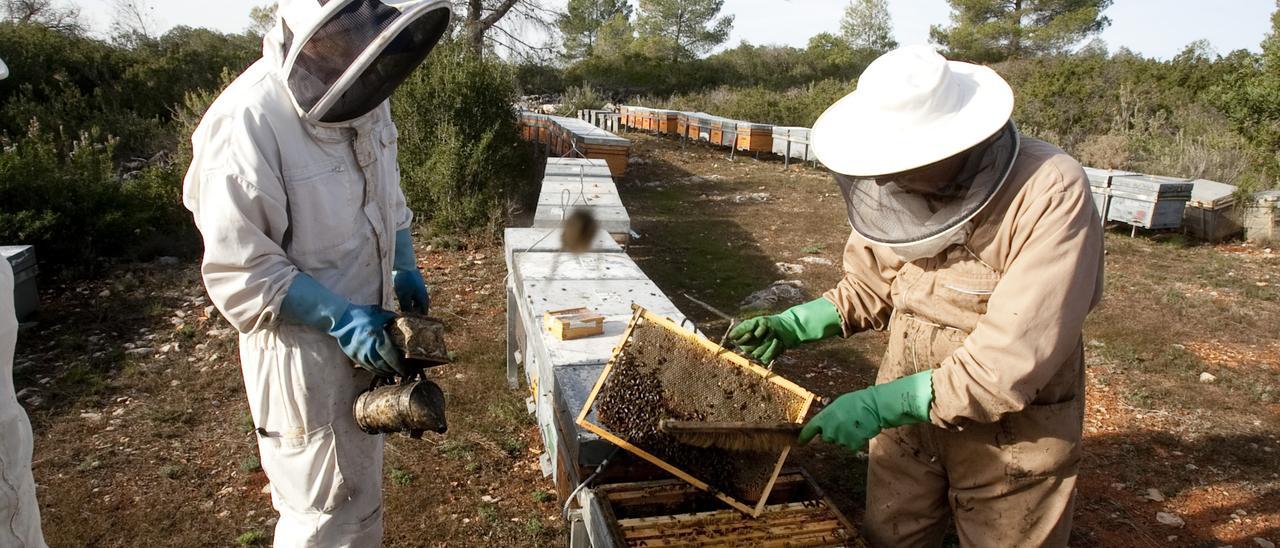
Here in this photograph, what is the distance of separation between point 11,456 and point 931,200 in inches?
95.3

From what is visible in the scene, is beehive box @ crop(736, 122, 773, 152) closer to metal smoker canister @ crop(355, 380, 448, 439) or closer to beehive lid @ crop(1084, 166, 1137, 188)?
beehive lid @ crop(1084, 166, 1137, 188)

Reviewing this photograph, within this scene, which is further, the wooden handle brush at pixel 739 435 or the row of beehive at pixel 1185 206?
the row of beehive at pixel 1185 206

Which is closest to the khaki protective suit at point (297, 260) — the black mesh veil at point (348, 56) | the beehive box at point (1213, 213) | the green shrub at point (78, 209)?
the black mesh veil at point (348, 56)

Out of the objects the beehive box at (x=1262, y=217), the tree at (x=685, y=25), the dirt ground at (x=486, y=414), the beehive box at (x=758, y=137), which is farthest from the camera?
the tree at (x=685, y=25)

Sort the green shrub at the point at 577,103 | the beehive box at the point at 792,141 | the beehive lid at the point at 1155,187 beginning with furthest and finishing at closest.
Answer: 1. the green shrub at the point at 577,103
2. the beehive box at the point at 792,141
3. the beehive lid at the point at 1155,187

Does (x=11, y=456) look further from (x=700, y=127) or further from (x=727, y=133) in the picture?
(x=700, y=127)

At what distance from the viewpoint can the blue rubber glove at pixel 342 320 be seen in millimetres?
2152

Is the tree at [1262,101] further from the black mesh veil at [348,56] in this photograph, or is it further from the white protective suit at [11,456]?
the white protective suit at [11,456]

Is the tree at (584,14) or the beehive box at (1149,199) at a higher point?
the tree at (584,14)

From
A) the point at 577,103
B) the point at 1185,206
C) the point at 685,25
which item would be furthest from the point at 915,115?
the point at 685,25

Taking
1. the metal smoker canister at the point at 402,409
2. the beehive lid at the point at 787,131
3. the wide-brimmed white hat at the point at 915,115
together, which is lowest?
the metal smoker canister at the point at 402,409

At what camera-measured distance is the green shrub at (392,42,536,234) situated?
30.1 feet

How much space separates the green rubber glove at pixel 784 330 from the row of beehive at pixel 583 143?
816 cm

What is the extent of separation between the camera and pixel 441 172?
9219mm
